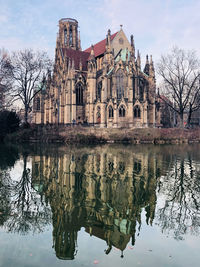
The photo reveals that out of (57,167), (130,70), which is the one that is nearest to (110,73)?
(130,70)

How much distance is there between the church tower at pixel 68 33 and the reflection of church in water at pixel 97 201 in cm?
6605

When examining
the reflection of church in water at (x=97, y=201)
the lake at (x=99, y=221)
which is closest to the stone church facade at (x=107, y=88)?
the reflection of church in water at (x=97, y=201)

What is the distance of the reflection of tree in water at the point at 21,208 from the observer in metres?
7.00

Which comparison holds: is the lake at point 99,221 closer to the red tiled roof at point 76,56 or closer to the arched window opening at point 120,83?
the arched window opening at point 120,83

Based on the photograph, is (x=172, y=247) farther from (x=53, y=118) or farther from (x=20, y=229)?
(x=53, y=118)

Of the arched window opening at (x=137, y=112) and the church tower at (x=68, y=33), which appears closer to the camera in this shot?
the arched window opening at (x=137, y=112)

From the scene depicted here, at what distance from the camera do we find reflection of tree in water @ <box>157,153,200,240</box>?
7038 mm

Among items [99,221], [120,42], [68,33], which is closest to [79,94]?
[120,42]

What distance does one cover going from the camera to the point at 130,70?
55.8m

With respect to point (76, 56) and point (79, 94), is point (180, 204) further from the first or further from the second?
Answer: point (76, 56)

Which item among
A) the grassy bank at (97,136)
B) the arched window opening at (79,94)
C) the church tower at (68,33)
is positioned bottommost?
the grassy bank at (97,136)

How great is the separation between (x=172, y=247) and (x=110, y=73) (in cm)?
5153

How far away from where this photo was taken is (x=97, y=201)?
354 inches

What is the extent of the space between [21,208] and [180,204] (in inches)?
200
